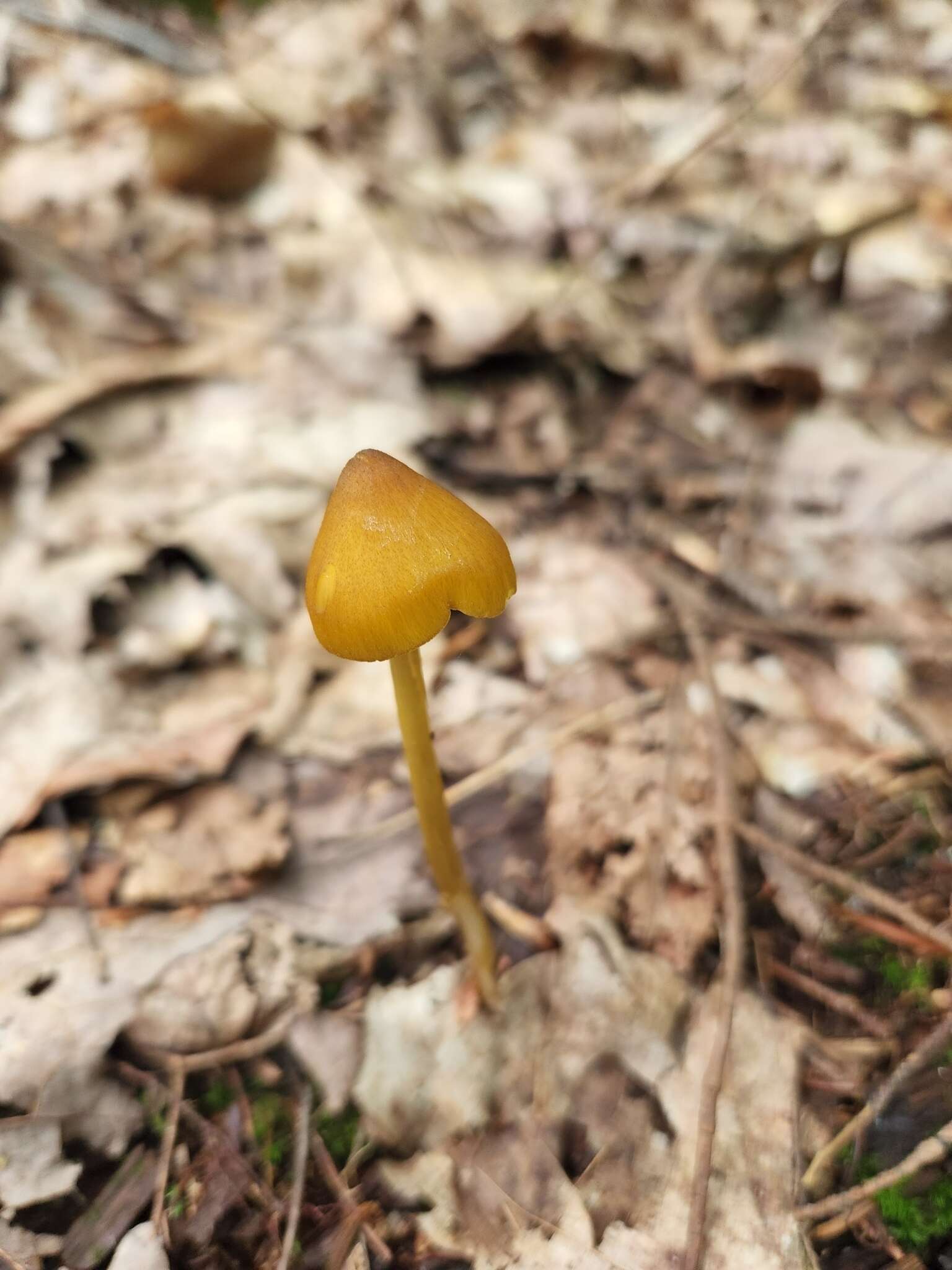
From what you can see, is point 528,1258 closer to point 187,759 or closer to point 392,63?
point 187,759

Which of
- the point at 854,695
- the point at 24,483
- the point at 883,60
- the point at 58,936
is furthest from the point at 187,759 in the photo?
the point at 883,60

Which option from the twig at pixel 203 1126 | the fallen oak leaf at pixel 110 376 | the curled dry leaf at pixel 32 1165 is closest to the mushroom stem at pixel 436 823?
the twig at pixel 203 1126

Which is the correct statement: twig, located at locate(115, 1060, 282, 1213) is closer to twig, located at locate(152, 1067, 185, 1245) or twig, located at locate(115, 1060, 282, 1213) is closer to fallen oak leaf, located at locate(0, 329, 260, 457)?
twig, located at locate(152, 1067, 185, 1245)

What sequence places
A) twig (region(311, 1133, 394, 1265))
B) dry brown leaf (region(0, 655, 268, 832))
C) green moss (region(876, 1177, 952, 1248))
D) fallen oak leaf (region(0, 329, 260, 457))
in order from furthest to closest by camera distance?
fallen oak leaf (region(0, 329, 260, 457)) < dry brown leaf (region(0, 655, 268, 832)) < twig (region(311, 1133, 394, 1265)) < green moss (region(876, 1177, 952, 1248))

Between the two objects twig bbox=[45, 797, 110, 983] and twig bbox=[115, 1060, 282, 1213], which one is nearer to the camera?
twig bbox=[115, 1060, 282, 1213]

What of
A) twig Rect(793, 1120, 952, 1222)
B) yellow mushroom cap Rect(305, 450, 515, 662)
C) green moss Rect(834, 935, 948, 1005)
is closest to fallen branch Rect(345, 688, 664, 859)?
green moss Rect(834, 935, 948, 1005)

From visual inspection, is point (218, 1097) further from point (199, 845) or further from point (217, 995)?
point (199, 845)

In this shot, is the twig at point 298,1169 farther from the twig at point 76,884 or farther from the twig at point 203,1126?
the twig at point 76,884
